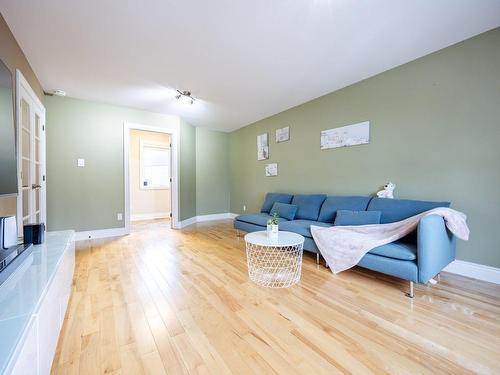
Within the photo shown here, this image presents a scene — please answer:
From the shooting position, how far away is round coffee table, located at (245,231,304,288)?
210 cm

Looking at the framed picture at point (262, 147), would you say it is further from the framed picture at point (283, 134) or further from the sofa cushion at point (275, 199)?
the sofa cushion at point (275, 199)

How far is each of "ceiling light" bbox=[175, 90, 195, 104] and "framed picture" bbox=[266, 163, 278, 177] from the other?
1.99 metres

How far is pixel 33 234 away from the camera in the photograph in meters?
1.78

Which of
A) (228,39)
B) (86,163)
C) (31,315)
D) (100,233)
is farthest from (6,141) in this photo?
(100,233)

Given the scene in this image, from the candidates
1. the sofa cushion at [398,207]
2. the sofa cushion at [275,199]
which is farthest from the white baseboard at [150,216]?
the sofa cushion at [398,207]

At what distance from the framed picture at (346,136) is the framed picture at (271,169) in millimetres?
1183

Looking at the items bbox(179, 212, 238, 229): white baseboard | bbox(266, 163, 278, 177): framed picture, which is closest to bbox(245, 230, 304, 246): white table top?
bbox(266, 163, 278, 177): framed picture

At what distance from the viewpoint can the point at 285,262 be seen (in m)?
2.68

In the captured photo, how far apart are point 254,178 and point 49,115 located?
12.6ft

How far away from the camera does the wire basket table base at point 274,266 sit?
214 centimetres

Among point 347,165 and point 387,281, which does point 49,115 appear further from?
point 387,281

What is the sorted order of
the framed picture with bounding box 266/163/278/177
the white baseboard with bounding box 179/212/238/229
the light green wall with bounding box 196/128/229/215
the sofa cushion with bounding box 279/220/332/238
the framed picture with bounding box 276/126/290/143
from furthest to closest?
1. the light green wall with bounding box 196/128/229/215
2. the white baseboard with bounding box 179/212/238/229
3. the framed picture with bounding box 266/163/278/177
4. the framed picture with bounding box 276/126/290/143
5. the sofa cushion with bounding box 279/220/332/238

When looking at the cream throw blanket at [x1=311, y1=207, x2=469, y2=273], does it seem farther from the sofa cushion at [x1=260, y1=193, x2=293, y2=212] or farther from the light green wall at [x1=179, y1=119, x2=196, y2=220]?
the light green wall at [x1=179, y1=119, x2=196, y2=220]

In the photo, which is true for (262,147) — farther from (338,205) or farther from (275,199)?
(338,205)
